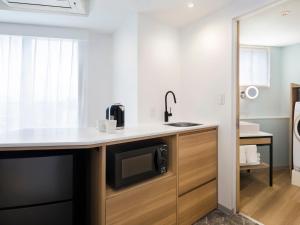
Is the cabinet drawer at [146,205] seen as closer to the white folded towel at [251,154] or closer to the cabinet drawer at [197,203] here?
the cabinet drawer at [197,203]

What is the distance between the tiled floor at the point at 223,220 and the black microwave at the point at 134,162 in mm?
751

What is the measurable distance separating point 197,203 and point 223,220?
12.2 inches

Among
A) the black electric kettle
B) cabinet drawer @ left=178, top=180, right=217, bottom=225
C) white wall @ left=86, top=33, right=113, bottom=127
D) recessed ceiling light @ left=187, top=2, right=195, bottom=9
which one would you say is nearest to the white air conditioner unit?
white wall @ left=86, top=33, right=113, bottom=127

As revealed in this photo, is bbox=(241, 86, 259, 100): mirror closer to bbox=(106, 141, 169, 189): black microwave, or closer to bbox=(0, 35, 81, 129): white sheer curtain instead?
bbox=(106, 141, 169, 189): black microwave

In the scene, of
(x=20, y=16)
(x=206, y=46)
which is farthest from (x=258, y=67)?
(x=20, y=16)

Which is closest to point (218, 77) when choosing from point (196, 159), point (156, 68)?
point (156, 68)

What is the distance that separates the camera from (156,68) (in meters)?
2.71

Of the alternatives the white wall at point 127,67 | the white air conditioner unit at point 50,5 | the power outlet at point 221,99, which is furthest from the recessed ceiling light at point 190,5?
the white air conditioner unit at point 50,5

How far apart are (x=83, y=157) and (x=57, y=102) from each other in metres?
1.85

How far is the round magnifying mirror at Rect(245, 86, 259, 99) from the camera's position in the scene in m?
3.77

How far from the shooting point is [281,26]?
9.71 feet

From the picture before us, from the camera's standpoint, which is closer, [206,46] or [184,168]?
[184,168]

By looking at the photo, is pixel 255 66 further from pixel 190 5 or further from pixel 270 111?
pixel 190 5

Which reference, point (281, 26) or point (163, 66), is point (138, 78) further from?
point (281, 26)
